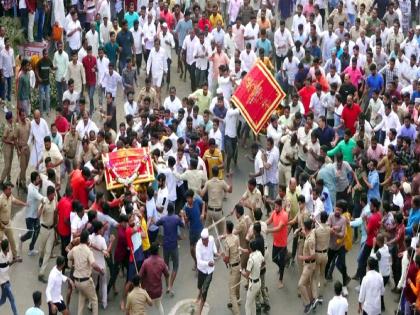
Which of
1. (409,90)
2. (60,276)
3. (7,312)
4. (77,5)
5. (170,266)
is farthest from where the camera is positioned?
(77,5)

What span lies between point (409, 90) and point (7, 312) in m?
9.97

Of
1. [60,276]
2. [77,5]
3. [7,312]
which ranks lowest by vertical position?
[7,312]

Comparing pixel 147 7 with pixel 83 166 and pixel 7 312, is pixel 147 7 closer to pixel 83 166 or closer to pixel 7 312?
pixel 83 166

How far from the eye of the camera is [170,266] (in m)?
19.2

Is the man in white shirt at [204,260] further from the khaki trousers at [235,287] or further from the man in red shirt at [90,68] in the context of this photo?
the man in red shirt at [90,68]

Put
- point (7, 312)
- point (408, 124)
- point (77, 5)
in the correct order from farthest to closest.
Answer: point (77, 5), point (408, 124), point (7, 312)

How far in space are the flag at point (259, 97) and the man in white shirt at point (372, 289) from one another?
16.3 feet

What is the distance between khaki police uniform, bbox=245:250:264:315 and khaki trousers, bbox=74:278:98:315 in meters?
2.40

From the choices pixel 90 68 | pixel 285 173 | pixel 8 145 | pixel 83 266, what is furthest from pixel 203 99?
pixel 83 266

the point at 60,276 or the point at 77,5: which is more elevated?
the point at 77,5

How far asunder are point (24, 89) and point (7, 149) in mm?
1908

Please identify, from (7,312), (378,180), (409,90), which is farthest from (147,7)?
(7,312)

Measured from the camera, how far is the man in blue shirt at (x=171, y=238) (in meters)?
18.1

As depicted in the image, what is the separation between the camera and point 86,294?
56.5 ft
